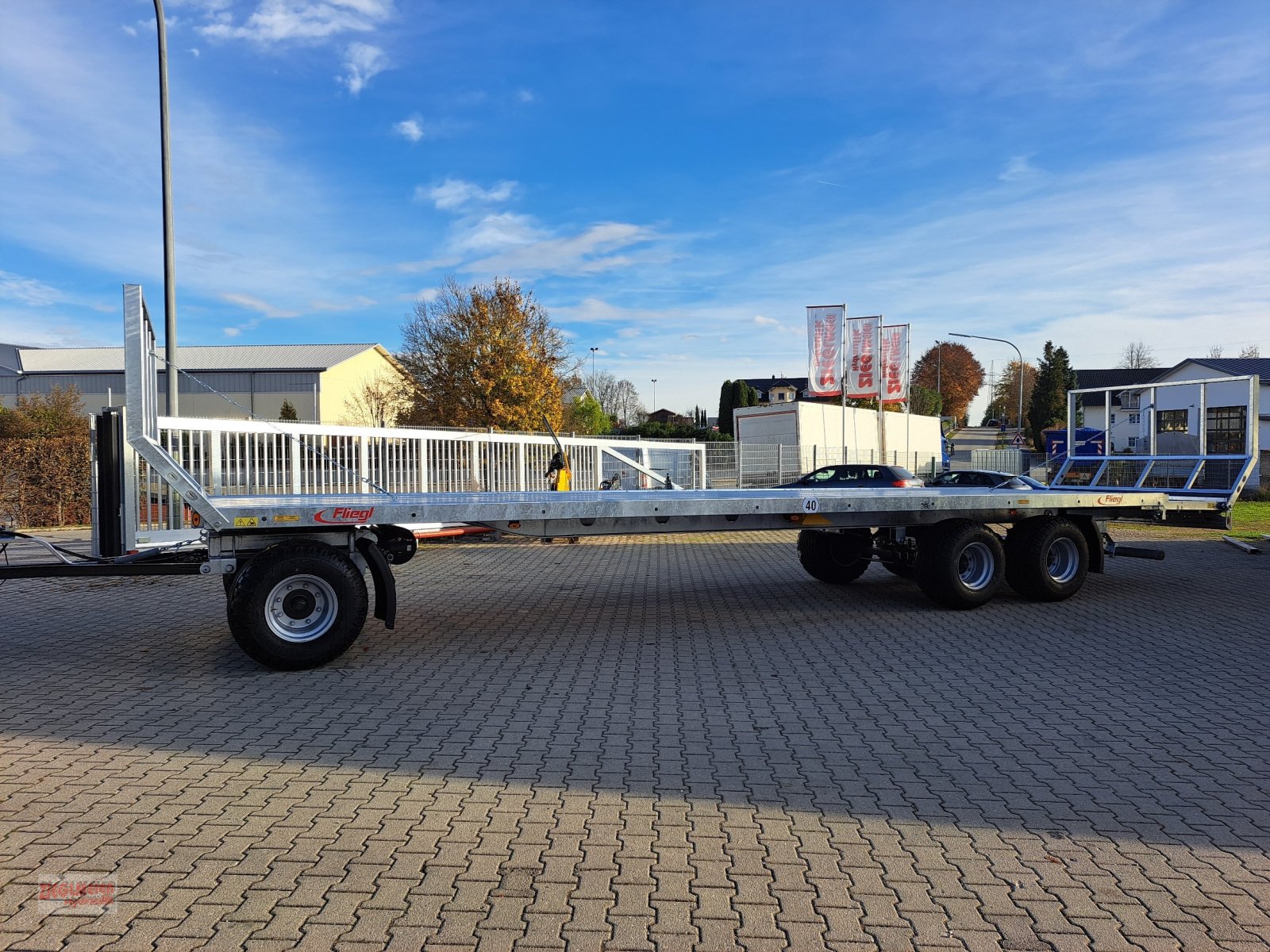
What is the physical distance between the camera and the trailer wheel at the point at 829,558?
1120cm

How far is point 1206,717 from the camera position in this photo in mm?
5922

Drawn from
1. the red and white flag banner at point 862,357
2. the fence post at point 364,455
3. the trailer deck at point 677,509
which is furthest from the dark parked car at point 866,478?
the red and white flag banner at point 862,357

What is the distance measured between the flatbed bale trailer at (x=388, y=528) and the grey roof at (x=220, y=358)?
66.2m

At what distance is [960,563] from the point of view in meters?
9.46

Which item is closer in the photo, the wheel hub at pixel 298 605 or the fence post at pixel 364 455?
the wheel hub at pixel 298 605

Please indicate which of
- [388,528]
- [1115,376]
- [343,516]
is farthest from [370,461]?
[1115,376]

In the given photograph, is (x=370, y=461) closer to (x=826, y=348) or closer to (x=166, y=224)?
(x=166, y=224)

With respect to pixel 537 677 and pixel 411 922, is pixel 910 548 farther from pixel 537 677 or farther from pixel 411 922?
pixel 411 922

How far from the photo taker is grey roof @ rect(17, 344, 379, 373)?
72188 millimetres

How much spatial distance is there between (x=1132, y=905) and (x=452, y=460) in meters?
14.1

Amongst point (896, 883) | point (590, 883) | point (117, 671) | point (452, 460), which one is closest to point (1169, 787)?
point (896, 883)

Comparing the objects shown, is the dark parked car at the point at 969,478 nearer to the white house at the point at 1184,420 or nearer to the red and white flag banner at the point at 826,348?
the white house at the point at 1184,420

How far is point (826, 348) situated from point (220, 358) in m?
60.2

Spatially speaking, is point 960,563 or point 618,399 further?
point 618,399
